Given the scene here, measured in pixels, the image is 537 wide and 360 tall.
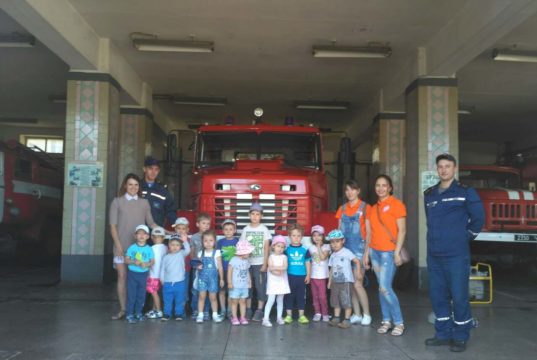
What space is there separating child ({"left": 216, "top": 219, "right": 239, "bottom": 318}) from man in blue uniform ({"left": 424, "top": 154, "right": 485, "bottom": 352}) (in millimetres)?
2102

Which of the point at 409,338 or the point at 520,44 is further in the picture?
the point at 520,44

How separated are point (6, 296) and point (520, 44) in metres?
8.96

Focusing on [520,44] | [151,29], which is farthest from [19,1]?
[520,44]

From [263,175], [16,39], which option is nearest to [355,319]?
[263,175]

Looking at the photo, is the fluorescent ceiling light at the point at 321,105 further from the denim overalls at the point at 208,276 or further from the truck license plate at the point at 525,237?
the denim overalls at the point at 208,276

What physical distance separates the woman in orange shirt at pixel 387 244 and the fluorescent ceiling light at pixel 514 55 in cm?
492

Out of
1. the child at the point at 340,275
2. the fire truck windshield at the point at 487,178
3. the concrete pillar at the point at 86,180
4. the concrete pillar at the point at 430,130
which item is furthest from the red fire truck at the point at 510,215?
the concrete pillar at the point at 86,180

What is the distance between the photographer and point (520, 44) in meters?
8.47

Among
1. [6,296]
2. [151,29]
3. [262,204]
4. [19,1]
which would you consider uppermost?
[151,29]

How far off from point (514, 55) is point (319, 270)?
572 cm

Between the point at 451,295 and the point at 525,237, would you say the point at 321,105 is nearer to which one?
the point at 525,237

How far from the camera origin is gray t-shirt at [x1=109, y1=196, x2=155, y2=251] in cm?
554

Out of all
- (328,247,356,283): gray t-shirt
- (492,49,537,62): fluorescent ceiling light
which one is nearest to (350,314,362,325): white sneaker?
(328,247,356,283): gray t-shirt

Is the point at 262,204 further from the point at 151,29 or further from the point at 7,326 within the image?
the point at 151,29
